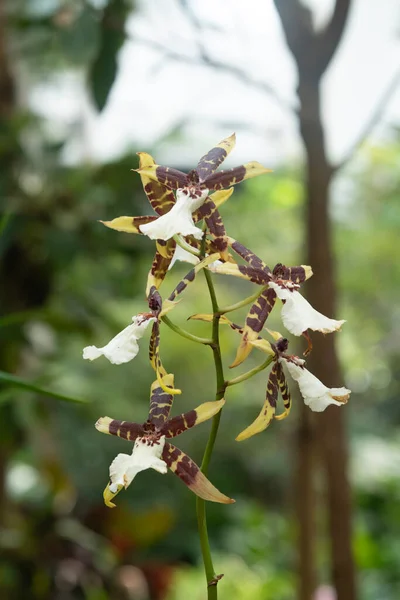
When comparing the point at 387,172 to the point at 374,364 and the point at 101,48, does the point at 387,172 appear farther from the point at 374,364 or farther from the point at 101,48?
the point at 101,48

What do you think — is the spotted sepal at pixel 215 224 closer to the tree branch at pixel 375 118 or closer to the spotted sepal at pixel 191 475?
the spotted sepal at pixel 191 475

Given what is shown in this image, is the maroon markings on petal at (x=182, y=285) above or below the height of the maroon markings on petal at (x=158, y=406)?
above

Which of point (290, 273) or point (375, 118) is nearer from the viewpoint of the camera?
point (290, 273)

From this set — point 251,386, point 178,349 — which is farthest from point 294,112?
point 251,386

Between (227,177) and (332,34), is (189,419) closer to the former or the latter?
(227,177)

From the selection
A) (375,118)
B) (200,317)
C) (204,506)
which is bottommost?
(204,506)

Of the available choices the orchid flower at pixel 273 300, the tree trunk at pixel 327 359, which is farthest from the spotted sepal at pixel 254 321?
the tree trunk at pixel 327 359

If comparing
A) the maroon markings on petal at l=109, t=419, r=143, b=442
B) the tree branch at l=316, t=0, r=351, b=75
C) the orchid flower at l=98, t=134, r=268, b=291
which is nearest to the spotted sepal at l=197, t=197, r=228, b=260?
the orchid flower at l=98, t=134, r=268, b=291

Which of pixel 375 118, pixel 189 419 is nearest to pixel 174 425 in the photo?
pixel 189 419

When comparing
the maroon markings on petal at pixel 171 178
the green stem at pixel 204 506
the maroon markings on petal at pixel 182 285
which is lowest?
the green stem at pixel 204 506
